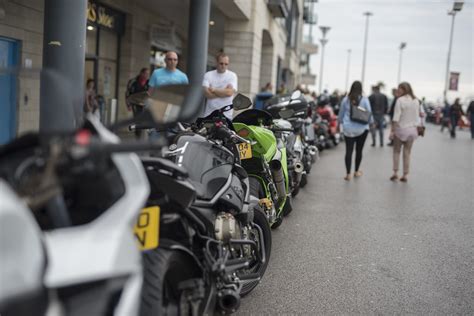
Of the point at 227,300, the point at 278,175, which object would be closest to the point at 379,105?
the point at 278,175

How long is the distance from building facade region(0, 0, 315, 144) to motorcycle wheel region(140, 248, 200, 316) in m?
8.11

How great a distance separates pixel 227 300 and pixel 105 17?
40.7ft

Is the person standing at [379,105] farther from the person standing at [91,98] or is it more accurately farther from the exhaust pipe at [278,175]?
the exhaust pipe at [278,175]

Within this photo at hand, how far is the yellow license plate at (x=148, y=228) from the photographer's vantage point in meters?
2.69

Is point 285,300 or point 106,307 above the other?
point 106,307

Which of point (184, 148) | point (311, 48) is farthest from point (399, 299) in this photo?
point (311, 48)

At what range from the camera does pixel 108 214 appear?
2.22m

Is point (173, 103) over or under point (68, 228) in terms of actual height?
over

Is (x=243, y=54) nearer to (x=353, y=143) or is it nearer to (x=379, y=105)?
(x=379, y=105)

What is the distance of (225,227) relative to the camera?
147 inches

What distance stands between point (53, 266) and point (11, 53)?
31.1 feet

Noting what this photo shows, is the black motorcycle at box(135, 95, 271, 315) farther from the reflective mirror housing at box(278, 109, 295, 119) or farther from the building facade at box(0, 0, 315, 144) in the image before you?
the building facade at box(0, 0, 315, 144)

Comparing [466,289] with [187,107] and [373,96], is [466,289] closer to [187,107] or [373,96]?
[187,107]

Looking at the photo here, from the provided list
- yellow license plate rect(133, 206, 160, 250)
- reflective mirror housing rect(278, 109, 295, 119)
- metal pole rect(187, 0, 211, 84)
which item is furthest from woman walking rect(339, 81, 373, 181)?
yellow license plate rect(133, 206, 160, 250)
